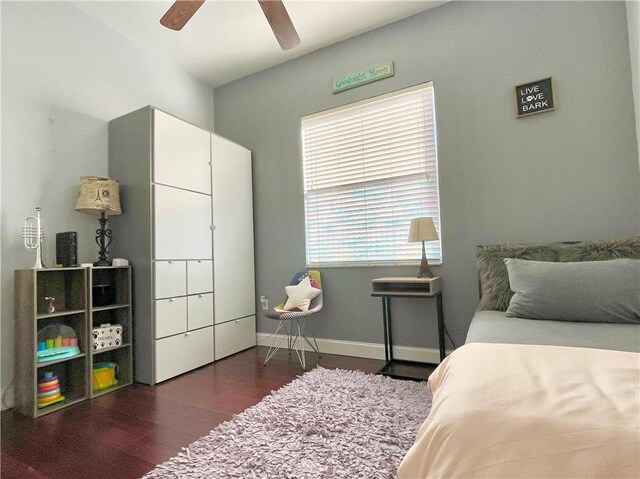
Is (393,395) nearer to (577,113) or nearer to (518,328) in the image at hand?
(518,328)

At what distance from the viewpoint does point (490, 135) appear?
8.73 ft

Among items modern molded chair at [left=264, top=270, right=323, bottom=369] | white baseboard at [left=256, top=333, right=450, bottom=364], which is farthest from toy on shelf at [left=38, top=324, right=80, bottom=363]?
white baseboard at [left=256, top=333, right=450, bottom=364]

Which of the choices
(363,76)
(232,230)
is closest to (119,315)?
(232,230)

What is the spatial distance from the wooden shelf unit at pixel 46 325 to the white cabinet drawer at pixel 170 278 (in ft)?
1.59

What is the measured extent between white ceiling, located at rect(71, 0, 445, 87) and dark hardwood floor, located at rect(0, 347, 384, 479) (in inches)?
124

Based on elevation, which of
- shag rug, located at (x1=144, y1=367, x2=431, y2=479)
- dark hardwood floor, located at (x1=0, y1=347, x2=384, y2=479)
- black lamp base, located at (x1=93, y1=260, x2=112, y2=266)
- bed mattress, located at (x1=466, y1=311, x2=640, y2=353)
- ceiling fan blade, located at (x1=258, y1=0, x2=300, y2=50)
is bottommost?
dark hardwood floor, located at (x1=0, y1=347, x2=384, y2=479)

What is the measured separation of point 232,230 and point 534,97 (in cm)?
293

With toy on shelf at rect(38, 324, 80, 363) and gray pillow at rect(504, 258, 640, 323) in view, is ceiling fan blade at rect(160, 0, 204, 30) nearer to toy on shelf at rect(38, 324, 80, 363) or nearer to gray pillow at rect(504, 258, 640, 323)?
toy on shelf at rect(38, 324, 80, 363)

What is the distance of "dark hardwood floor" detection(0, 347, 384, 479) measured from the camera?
5.10 ft

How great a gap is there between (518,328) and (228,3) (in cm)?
325

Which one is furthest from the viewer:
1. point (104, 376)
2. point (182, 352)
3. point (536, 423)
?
point (182, 352)

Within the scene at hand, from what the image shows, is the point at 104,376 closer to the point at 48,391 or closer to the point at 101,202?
the point at 48,391

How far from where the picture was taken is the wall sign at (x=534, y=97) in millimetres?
2459

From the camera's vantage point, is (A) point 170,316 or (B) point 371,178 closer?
(A) point 170,316
